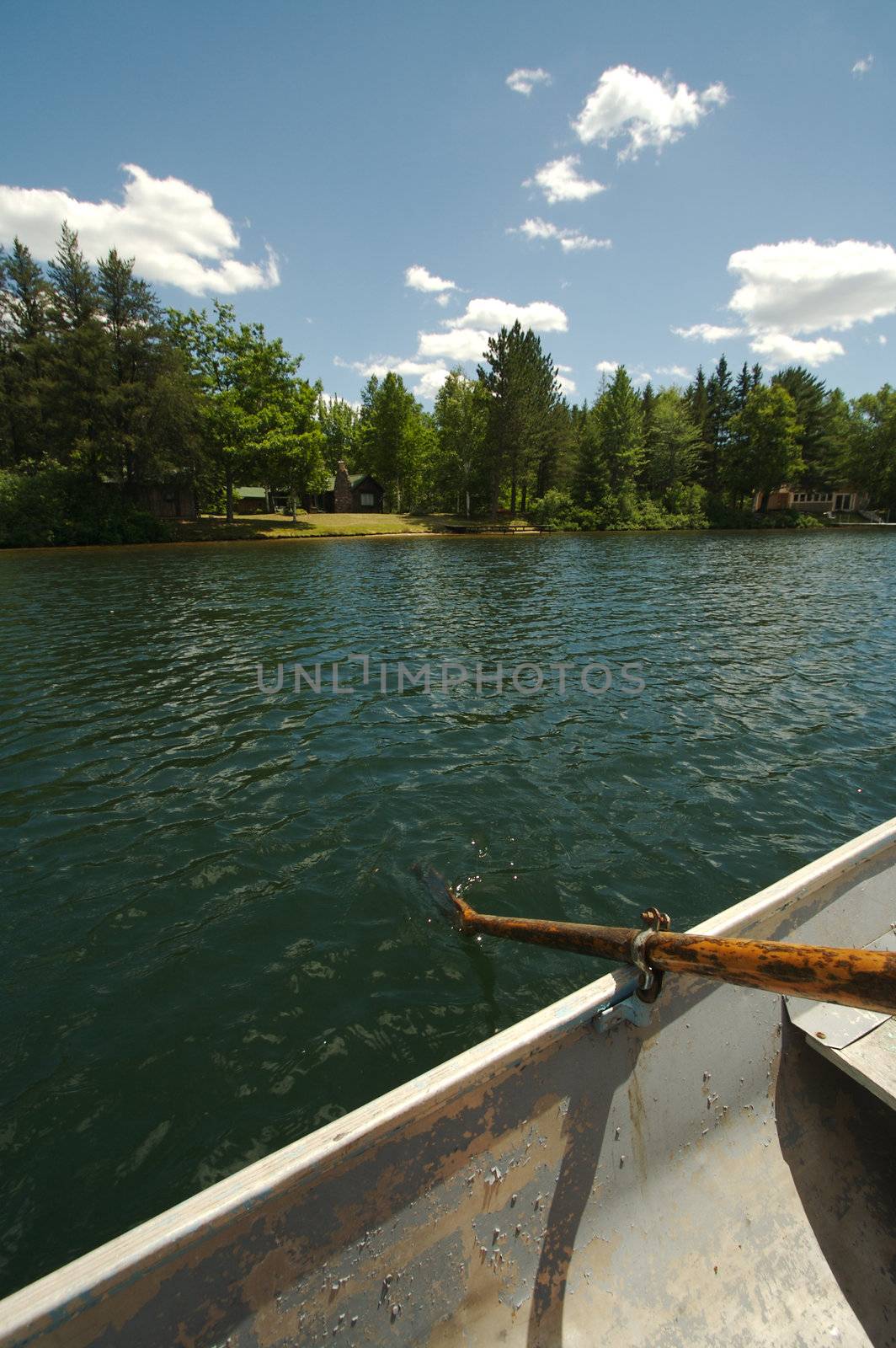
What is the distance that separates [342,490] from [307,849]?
8928 cm

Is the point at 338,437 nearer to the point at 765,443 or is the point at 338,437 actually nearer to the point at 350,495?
the point at 350,495

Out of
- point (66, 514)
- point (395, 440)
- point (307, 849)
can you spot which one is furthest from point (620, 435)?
point (307, 849)

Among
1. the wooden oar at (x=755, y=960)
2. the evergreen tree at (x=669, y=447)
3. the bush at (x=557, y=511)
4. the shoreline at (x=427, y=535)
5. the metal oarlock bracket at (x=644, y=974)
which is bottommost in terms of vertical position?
the metal oarlock bracket at (x=644, y=974)

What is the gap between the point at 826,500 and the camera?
9475 cm

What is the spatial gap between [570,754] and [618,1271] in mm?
6517

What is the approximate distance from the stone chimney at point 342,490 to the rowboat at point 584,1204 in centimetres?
9134

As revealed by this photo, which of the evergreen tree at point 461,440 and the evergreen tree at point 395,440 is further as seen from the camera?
the evergreen tree at point 395,440

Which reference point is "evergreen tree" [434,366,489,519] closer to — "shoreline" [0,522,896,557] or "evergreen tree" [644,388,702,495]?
"shoreline" [0,522,896,557]

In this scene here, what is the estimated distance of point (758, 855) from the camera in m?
6.30

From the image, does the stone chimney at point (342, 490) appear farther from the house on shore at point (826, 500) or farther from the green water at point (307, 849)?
the green water at point (307, 849)

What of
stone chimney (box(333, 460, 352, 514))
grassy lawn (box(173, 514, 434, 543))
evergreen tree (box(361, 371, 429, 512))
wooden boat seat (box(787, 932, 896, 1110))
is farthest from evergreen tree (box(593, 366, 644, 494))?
wooden boat seat (box(787, 932, 896, 1110))

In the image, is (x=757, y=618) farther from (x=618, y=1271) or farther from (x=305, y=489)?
(x=305, y=489)

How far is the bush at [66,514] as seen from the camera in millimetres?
47688

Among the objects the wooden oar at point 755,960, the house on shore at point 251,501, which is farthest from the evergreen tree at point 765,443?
the wooden oar at point 755,960
